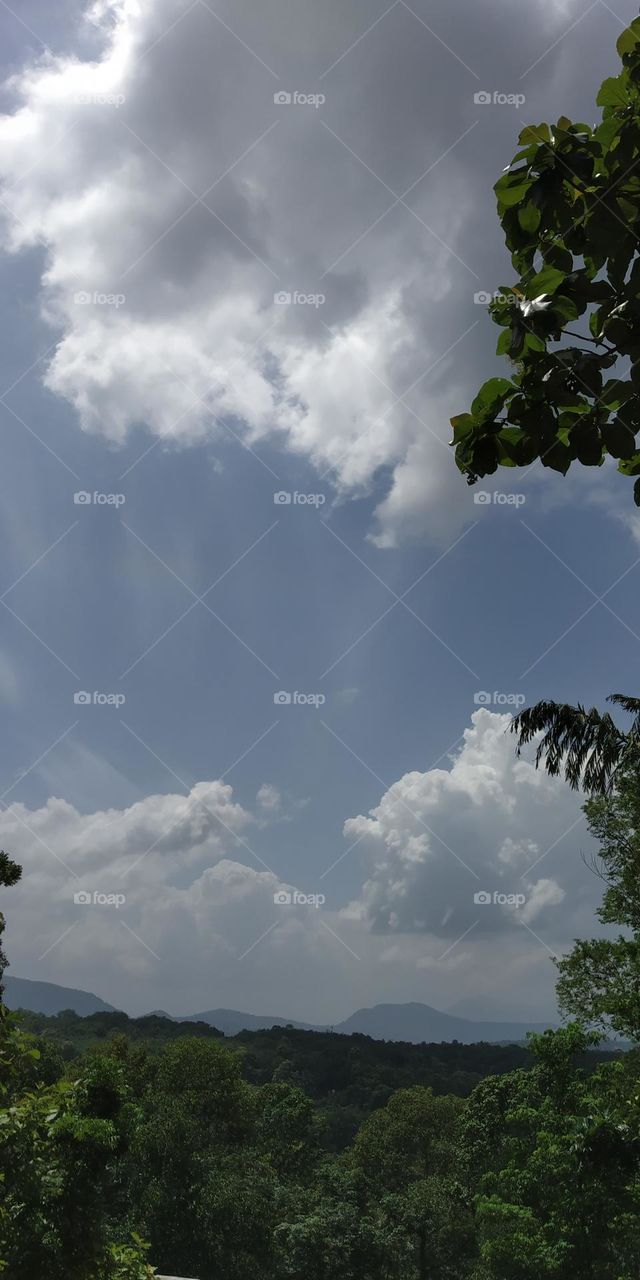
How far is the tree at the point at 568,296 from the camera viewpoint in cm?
248

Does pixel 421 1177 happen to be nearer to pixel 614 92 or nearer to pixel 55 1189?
pixel 55 1189

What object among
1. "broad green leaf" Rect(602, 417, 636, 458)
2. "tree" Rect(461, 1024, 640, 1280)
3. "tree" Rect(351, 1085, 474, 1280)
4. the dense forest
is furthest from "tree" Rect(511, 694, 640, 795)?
"tree" Rect(351, 1085, 474, 1280)

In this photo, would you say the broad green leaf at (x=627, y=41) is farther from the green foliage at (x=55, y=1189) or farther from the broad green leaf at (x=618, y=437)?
the green foliage at (x=55, y=1189)

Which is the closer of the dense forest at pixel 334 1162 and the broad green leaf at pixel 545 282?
the broad green leaf at pixel 545 282

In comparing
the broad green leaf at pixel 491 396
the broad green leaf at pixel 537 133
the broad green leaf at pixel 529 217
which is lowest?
the broad green leaf at pixel 491 396

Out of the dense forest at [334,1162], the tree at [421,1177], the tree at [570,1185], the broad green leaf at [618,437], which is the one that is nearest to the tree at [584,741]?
the dense forest at [334,1162]

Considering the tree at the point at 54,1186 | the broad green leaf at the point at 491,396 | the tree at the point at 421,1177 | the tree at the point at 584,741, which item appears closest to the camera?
the broad green leaf at the point at 491,396

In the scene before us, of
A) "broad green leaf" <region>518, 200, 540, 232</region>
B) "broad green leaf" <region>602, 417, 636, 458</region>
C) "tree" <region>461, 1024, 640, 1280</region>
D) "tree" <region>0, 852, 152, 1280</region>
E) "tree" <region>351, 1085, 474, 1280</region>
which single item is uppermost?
"broad green leaf" <region>518, 200, 540, 232</region>

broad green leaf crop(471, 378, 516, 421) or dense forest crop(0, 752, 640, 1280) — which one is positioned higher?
broad green leaf crop(471, 378, 516, 421)

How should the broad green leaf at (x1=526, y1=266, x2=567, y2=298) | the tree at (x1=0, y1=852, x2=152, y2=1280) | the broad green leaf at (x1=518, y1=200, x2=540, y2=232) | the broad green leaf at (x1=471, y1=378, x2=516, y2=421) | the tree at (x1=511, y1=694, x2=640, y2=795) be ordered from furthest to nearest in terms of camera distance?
1. the tree at (x1=511, y1=694, x2=640, y2=795)
2. the tree at (x1=0, y1=852, x2=152, y2=1280)
3. the broad green leaf at (x1=471, y1=378, x2=516, y2=421)
4. the broad green leaf at (x1=518, y1=200, x2=540, y2=232)
5. the broad green leaf at (x1=526, y1=266, x2=567, y2=298)

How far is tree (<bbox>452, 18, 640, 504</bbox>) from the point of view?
2479mm

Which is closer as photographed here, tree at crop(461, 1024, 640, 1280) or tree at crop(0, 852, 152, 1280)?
tree at crop(0, 852, 152, 1280)

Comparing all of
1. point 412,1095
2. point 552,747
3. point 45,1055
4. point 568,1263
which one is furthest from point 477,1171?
point 552,747

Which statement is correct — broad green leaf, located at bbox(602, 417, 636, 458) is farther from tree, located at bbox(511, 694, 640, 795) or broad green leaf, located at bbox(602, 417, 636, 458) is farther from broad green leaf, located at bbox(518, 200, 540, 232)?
tree, located at bbox(511, 694, 640, 795)
